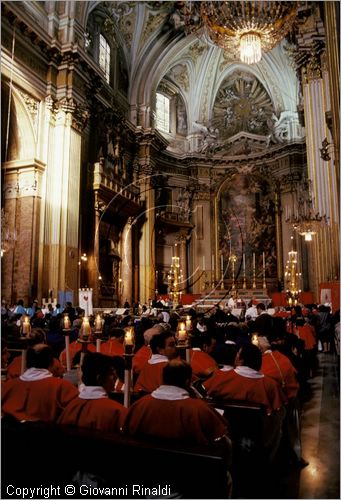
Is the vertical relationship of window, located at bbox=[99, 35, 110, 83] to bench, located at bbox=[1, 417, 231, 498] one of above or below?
above

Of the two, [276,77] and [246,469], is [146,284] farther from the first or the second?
[246,469]

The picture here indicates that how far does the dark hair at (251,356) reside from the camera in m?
3.46

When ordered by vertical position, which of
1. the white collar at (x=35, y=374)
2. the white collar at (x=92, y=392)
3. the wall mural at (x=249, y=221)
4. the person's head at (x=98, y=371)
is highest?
the wall mural at (x=249, y=221)

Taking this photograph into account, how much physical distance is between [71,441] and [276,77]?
2524 cm

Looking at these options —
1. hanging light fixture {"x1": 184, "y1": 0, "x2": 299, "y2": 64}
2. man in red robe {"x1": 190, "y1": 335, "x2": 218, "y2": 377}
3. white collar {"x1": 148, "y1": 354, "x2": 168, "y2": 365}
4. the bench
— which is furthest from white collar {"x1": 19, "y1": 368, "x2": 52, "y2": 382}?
hanging light fixture {"x1": 184, "y1": 0, "x2": 299, "y2": 64}

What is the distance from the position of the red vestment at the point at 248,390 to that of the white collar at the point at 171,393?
3.44ft

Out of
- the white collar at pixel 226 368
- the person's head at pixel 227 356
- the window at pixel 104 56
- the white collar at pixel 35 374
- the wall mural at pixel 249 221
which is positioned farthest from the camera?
the wall mural at pixel 249 221

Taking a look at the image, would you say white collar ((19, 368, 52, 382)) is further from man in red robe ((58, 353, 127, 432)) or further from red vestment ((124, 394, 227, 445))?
red vestment ((124, 394, 227, 445))

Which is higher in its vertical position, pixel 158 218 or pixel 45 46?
pixel 45 46

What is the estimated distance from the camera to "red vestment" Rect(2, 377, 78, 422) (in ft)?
9.50

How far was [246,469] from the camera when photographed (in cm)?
312

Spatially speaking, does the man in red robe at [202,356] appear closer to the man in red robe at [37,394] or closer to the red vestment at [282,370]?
the red vestment at [282,370]

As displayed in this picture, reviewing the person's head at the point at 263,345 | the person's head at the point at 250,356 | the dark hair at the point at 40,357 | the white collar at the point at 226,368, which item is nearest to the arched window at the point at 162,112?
the person's head at the point at 263,345

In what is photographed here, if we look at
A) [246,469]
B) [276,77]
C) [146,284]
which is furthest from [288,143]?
[246,469]
